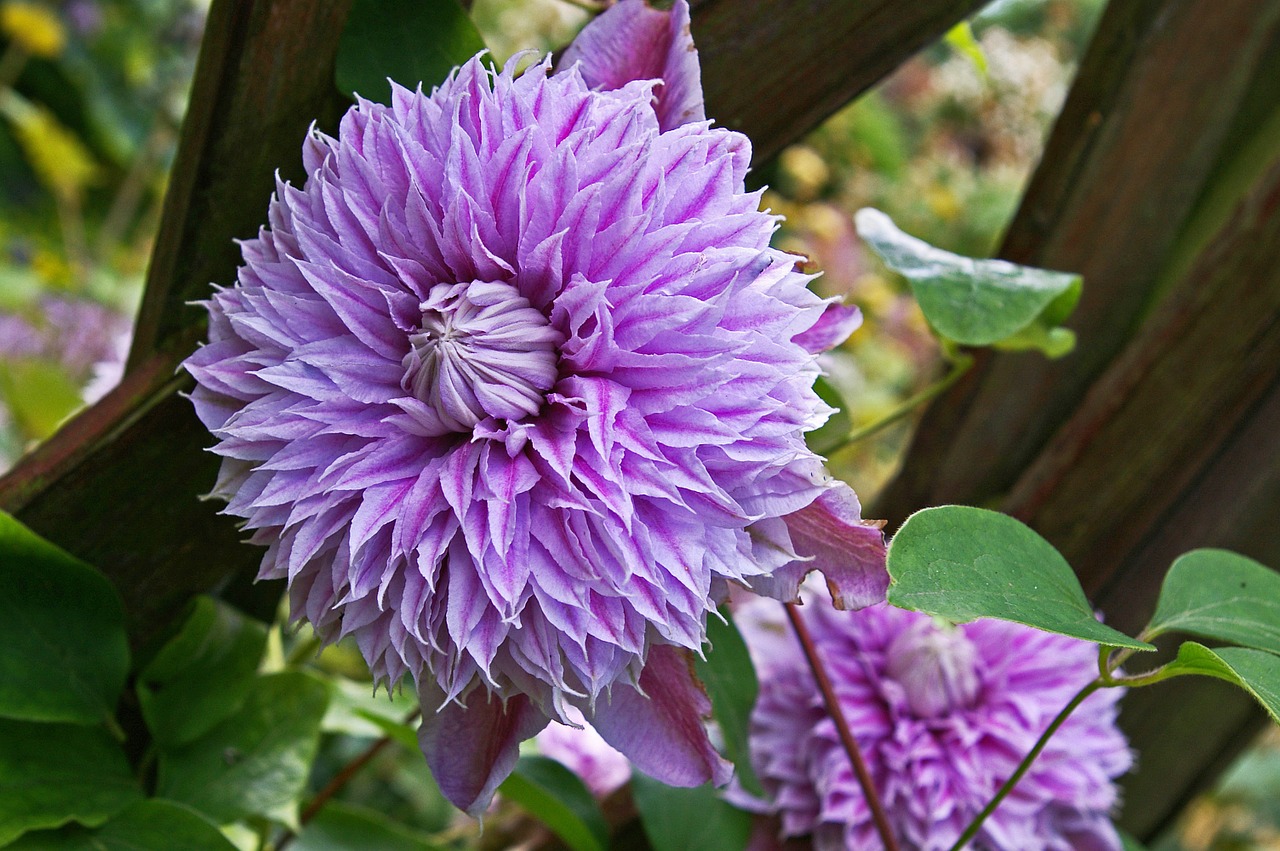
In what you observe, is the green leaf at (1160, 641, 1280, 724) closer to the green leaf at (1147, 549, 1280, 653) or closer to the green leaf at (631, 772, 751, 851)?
the green leaf at (1147, 549, 1280, 653)

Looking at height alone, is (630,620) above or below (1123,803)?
above

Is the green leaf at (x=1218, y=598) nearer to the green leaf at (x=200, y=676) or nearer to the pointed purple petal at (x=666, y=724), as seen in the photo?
the pointed purple petal at (x=666, y=724)

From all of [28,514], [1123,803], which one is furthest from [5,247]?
[1123,803]

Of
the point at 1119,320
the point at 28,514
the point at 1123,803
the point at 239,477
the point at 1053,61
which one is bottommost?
the point at 1123,803

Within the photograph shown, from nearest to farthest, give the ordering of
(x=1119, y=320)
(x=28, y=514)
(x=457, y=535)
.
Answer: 1. (x=457, y=535)
2. (x=28, y=514)
3. (x=1119, y=320)

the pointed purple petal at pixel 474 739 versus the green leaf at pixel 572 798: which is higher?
the pointed purple petal at pixel 474 739

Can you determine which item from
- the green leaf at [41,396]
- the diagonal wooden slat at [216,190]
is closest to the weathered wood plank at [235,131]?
the diagonal wooden slat at [216,190]

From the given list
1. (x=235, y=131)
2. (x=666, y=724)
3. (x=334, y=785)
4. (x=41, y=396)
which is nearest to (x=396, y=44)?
(x=235, y=131)

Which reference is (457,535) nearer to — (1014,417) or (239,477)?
(239,477)
